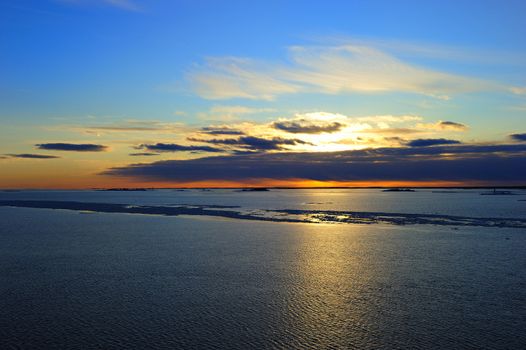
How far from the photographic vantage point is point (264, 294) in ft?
46.0

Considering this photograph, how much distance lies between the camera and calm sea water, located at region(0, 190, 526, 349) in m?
10.2

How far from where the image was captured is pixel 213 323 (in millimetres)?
11266

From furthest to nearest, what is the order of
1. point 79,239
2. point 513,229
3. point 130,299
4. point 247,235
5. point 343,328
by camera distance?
point 513,229
point 247,235
point 79,239
point 130,299
point 343,328

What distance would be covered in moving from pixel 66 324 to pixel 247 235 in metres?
18.6

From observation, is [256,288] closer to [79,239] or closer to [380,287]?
[380,287]

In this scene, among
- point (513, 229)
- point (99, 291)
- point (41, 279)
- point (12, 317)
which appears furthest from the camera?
point (513, 229)

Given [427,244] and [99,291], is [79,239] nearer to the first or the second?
[99,291]

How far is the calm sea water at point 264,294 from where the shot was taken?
33.4ft

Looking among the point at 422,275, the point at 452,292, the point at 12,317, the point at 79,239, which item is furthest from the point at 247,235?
the point at 12,317

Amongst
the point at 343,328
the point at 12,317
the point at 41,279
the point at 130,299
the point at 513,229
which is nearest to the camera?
the point at 343,328

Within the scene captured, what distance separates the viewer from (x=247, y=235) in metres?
29.3

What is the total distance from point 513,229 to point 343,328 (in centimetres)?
2643

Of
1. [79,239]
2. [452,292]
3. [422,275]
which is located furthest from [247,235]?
[452,292]

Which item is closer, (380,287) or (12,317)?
(12,317)
